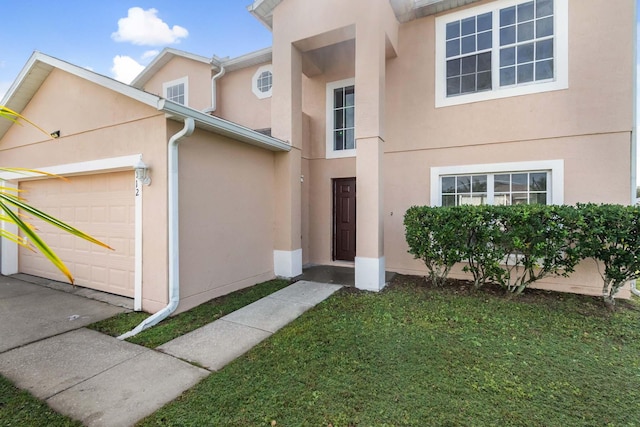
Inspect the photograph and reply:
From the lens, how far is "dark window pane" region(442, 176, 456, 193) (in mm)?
7000

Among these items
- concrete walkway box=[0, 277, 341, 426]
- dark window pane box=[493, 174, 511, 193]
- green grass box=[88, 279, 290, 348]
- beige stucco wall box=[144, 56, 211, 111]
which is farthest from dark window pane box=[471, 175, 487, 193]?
beige stucco wall box=[144, 56, 211, 111]

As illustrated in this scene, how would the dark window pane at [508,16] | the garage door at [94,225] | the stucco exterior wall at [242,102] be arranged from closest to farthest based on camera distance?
1. the garage door at [94,225]
2. the dark window pane at [508,16]
3. the stucco exterior wall at [242,102]

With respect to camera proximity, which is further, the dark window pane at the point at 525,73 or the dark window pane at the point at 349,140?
the dark window pane at the point at 349,140

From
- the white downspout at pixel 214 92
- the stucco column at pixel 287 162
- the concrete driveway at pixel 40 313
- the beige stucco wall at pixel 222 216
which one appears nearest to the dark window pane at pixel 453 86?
the stucco column at pixel 287 162

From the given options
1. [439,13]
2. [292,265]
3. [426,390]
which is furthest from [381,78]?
[426,390]

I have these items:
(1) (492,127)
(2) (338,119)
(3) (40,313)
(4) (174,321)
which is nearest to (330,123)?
(2) (338,119)

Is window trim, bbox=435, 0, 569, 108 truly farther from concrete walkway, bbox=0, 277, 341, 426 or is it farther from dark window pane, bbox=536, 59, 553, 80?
concrete walkway, bbox=0, 277, 341, 426

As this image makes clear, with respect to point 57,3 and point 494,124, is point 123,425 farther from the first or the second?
point 57,3

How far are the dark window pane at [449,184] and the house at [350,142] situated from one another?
49 millimetres

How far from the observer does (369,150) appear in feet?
20.2

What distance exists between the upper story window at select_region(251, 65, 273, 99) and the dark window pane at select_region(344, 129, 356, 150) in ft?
9.07

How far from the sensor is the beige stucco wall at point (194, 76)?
32.3ft

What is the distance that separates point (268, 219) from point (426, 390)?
5.03 m

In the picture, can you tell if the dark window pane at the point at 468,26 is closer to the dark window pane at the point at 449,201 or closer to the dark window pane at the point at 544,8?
the dark window pane at the point at 544,8
